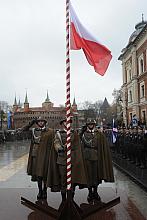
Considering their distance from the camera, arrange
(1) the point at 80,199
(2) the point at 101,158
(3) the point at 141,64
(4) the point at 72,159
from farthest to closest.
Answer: (3) the point at 141,64 → (1) the point at 80,199 → (2) the point at 101,158 → (4) the point at 72,159

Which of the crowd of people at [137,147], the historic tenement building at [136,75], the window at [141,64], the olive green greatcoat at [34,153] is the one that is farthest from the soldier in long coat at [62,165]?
the window at [141,64]

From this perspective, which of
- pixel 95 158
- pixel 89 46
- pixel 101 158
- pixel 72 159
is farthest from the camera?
pixel 101 158

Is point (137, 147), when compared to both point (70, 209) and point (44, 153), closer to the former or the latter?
point (44, 153)

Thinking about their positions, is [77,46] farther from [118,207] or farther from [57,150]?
[118,207]

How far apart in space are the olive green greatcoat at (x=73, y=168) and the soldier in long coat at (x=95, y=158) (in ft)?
2.23

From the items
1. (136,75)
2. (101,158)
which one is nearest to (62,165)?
(101,158)

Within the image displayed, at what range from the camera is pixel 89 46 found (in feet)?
22.8

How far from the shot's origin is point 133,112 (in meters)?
50.3

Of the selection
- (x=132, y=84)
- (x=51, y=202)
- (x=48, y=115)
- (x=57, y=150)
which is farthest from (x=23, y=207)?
(x=48, y=115)

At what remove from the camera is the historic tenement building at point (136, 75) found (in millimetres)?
44719

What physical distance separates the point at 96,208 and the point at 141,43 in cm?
4195

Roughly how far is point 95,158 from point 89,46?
2.63 metres

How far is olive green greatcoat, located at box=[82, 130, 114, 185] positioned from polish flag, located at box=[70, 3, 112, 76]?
168 cm

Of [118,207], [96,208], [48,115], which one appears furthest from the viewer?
[48,115]
